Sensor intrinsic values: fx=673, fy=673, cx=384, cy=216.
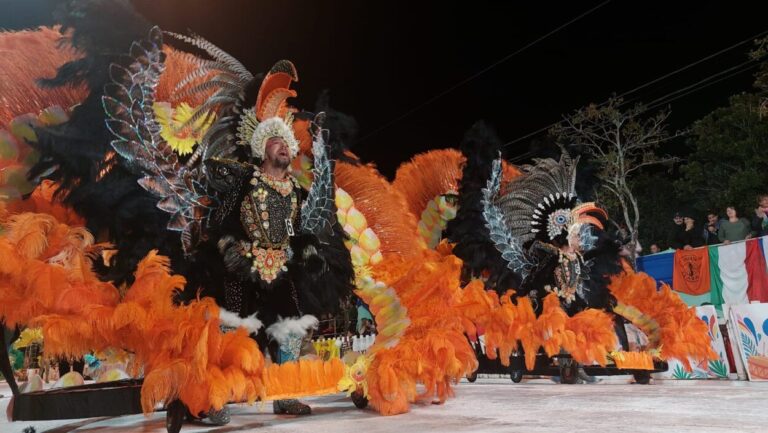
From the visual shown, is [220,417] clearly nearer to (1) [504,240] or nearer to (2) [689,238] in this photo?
(1) [504,240]

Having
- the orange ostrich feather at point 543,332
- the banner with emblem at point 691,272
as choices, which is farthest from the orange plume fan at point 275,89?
the banner with emblem at point 691,272

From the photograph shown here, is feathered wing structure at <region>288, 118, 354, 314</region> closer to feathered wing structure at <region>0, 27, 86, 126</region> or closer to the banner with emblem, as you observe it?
feathered wing structure at <region>0, 27, 86, 126</region>

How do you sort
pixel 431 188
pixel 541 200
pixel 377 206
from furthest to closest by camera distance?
1. pixel 431 188
2. pixel 541 200
3. pixel 377 206

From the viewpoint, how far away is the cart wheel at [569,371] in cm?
669

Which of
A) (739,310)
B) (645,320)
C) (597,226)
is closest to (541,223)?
(597,226)

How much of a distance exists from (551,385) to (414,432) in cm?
346

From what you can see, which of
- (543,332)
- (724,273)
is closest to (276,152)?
(543,332)

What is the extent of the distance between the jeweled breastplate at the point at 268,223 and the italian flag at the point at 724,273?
7.44 m

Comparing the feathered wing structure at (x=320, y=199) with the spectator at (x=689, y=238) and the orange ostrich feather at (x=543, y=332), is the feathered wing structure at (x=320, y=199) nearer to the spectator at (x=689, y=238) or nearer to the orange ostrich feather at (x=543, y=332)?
the orange ostrich feather at (x=543, y=332)

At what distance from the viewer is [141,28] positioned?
12.8 feet

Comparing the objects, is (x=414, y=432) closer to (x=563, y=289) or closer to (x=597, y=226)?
(x=563, y=289)

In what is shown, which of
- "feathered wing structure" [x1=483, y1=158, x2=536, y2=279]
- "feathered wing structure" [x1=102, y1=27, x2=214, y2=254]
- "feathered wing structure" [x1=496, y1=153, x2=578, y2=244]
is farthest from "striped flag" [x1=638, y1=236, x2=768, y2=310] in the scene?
"feathered wing structure" [x1=102, y1=27, x2=214, y2=254]

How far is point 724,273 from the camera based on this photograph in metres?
9.95

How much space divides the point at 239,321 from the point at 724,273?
8281 millimetres
